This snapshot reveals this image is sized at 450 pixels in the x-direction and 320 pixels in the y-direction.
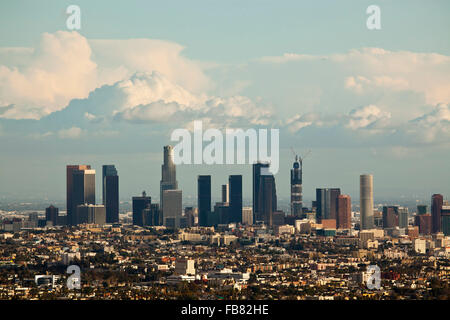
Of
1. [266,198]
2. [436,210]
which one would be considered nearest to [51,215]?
[266,198]

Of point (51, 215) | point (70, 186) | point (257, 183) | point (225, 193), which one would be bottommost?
point (51, 215)

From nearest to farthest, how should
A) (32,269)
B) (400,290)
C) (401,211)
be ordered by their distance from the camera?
(400,290) < (32,269) < (401,211)

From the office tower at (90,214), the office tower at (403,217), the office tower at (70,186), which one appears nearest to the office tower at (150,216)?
the office tower at (90,214)

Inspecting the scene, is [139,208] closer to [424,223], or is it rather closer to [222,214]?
[222,214]

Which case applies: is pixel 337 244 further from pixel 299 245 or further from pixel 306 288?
pixel 306 288

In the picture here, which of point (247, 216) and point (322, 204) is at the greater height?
point (322, 204)

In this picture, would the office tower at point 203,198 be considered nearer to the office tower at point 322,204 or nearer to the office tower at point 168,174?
the office tower at point 168,174
